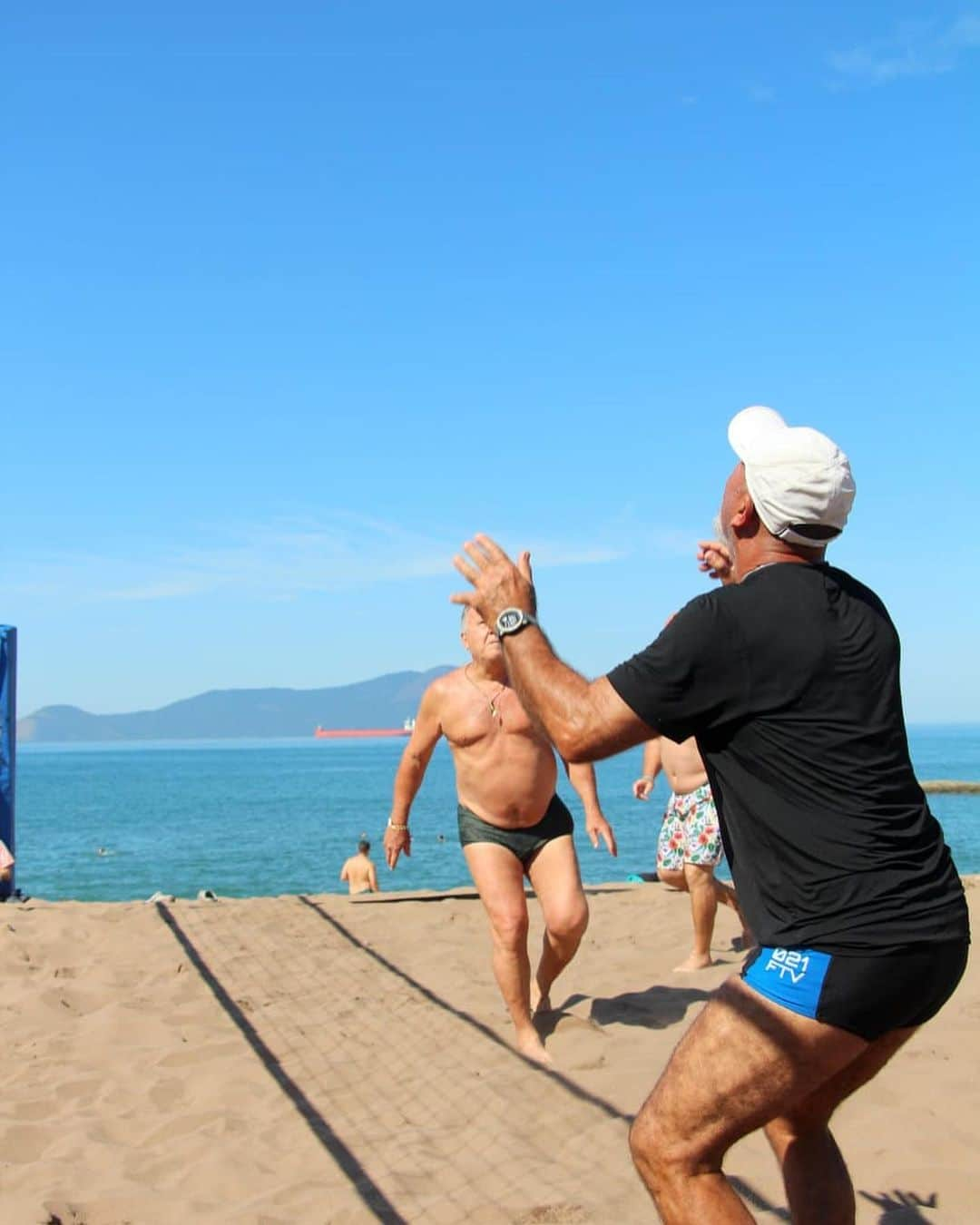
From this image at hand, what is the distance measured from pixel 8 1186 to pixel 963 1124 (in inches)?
132

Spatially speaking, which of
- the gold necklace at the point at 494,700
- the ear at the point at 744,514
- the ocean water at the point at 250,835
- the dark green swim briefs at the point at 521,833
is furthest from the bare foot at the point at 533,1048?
the ocean water at the point at 250,835

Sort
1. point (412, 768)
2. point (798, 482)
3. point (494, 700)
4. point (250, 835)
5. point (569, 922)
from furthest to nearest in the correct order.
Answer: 1. point (250, 835)
2. point (412, 768)
3. point (494, 700)
4. point (569, 922)
5. point (798, 482)

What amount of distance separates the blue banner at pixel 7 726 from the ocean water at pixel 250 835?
16.2m

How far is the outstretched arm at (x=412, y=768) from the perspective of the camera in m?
7.02

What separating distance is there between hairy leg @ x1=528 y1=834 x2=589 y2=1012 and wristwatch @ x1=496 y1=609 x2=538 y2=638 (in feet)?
11.8

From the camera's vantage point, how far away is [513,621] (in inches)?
120

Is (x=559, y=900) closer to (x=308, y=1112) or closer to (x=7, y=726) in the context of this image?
(x=308, y=1112)

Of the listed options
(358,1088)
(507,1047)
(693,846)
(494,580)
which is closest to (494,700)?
(507,1047)

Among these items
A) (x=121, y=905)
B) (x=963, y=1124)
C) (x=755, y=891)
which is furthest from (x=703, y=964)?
(x=755, y=891)

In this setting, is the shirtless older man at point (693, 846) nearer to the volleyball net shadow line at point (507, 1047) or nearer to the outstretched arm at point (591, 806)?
the outstretched arm at point (591, 806)

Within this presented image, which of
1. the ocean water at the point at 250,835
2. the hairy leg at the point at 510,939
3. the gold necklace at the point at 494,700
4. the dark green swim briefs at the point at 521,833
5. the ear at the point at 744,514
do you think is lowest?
the ocean water at the point at 250,835

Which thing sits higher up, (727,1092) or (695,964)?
(727,1092)

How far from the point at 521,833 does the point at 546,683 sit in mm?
3903

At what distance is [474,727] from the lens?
679 centimetres
